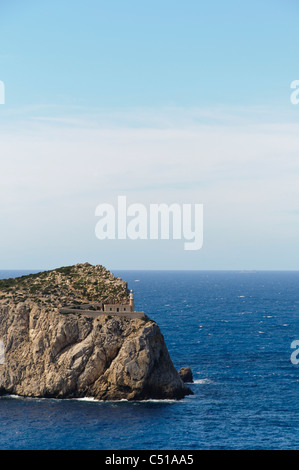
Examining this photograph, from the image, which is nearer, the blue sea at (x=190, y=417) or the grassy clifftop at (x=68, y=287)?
the blue sea at (x=190, y=417)

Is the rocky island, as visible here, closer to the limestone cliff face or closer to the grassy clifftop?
the limestone cliff face

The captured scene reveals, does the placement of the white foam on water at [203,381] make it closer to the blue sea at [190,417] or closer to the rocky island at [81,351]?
the blue sea at [190,417]

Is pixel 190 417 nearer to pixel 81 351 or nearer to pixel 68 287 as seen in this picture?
pixel 81 351

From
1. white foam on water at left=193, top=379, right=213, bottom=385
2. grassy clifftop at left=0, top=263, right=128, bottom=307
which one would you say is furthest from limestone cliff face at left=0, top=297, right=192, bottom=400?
white foam on water at left=193, top=379, right=213, bottom=385

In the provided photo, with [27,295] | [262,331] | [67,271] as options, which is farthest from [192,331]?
[27,295]

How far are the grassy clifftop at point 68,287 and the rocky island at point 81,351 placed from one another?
0.39 metres

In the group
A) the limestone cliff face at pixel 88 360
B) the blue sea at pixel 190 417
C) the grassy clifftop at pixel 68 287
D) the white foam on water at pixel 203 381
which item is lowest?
the blue sea at pixel 190 417

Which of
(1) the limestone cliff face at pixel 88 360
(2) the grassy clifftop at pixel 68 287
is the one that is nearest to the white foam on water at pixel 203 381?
(1) the limestone cliff face at pixel 88 360

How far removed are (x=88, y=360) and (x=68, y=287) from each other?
910 inches

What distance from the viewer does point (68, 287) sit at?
12975cm

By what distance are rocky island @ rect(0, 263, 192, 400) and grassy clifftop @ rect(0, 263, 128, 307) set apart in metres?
0.39

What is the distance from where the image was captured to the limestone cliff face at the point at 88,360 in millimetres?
108125
